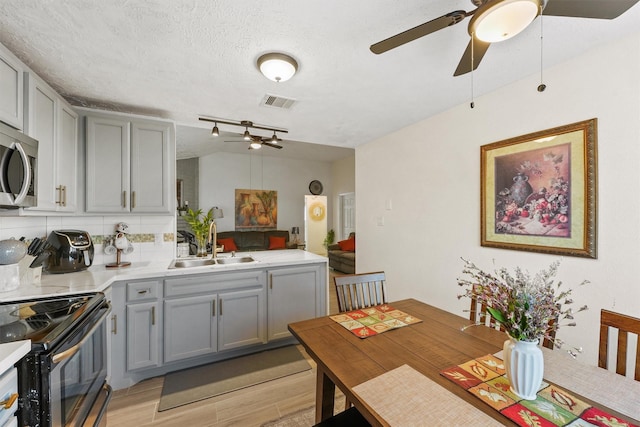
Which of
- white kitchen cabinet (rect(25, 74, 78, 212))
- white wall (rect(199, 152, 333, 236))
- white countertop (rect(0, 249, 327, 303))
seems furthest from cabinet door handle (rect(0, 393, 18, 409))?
white wall (rect(199, 152, 333, 236))

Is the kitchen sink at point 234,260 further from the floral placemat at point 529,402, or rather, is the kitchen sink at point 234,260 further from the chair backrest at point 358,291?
the floral placemat at point 529,402

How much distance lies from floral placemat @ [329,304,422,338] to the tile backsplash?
2093mm

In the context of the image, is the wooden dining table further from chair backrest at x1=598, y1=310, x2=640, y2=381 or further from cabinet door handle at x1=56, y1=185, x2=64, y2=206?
cabinet door handle at x1=56, y1=185, x2=64, y2=206

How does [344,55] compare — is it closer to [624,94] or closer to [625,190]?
[624,94]

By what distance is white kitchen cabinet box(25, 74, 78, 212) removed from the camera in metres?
1.69

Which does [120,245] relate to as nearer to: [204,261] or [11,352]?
[204,261]

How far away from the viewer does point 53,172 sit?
1.90m

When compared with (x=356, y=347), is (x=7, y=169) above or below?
above

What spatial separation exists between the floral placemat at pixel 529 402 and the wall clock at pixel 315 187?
6.57 meters

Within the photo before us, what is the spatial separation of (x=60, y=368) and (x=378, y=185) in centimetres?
312

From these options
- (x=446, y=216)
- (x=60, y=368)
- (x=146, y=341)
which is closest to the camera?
(x=60, y=368)

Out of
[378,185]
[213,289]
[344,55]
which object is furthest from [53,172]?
[378,185]

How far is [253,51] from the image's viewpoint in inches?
64.7

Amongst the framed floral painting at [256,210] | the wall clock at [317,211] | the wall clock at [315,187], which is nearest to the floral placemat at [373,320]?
the framed floral painting at [256,210]
